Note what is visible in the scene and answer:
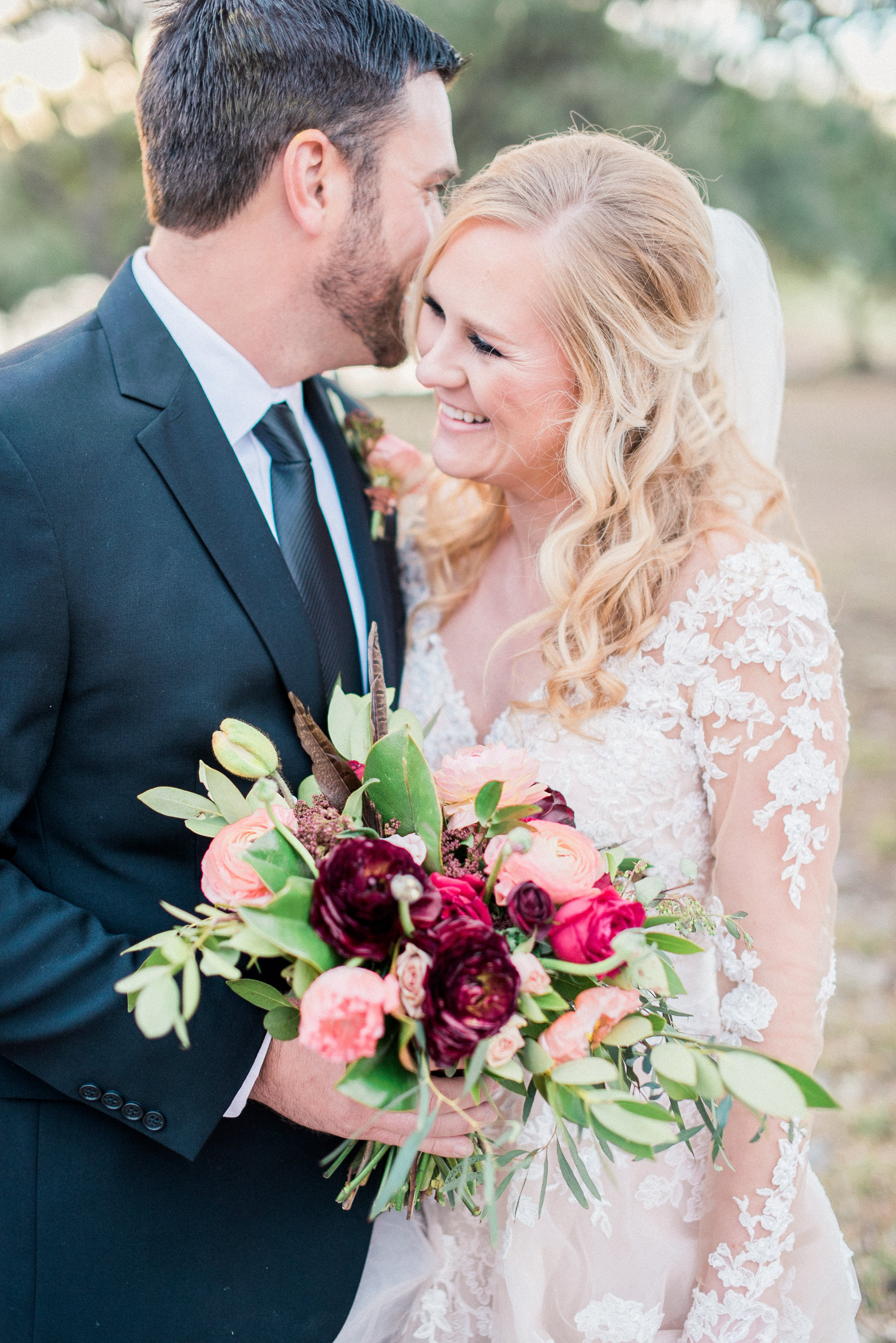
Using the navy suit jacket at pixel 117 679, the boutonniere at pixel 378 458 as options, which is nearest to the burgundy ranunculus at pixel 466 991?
the navy suit jacket at pixel 117 679

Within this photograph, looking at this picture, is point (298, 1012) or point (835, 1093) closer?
point (298, 1012)

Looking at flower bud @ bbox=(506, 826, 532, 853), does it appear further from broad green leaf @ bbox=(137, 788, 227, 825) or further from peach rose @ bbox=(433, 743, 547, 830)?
broad green leaf @ bbox=(137, 788, 227, 825)

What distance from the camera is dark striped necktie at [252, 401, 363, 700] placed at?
2.25 meters

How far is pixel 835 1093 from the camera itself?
4.07 meters

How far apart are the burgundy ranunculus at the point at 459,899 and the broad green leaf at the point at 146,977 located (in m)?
0.37

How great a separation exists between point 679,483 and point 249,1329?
6.60 feet

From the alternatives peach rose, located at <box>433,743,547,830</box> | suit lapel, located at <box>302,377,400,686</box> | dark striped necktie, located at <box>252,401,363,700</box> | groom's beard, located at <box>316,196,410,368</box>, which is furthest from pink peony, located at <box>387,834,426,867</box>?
groom's beard, located at <box>316,196,410,368</box>

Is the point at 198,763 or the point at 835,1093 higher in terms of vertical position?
the point at 198,763

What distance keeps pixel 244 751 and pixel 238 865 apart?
266 millimetres

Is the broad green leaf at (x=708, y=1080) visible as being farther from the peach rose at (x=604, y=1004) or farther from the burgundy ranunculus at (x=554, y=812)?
the burgundy ranunculus at (x=554, y=812)

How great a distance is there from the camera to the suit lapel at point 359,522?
101 inches

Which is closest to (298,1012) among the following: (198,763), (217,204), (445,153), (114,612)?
(198,763)

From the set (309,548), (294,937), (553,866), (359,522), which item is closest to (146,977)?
(294,937)

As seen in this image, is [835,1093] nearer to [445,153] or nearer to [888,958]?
[888,958]
